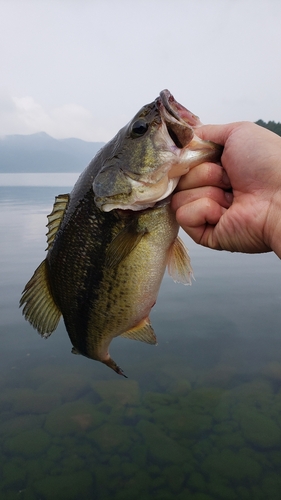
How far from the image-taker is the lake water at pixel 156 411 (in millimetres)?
4152

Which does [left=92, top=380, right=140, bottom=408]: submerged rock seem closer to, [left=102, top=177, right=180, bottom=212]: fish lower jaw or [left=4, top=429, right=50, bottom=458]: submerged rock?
[left=4, top=429, right=50, bottom=458]: submerged rock

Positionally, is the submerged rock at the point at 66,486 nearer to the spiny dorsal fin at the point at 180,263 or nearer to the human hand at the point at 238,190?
the spiny dorsal fin at the point at 180,263

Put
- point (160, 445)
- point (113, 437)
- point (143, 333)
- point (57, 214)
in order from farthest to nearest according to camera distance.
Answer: point (113, 437)
point (160, 445)
point (143, 333)
point (57, 214)

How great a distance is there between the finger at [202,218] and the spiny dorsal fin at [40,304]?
1056 mm

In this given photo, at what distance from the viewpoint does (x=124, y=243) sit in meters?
2.30

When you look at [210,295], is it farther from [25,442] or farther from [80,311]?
[80,311]

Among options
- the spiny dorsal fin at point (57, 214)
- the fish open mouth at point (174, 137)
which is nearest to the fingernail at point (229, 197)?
the fish open mouth at point (174, 137)

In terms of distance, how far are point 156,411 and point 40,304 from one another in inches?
118

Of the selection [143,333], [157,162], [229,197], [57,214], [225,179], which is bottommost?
[143,333]

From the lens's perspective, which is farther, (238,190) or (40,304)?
(40,304)

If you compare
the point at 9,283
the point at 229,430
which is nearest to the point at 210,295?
the point at 229,430

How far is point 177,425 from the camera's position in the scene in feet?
15.9

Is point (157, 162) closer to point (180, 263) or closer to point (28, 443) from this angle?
point (180, 263)

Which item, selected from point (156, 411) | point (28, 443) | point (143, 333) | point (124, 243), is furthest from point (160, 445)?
point (124, 243)
